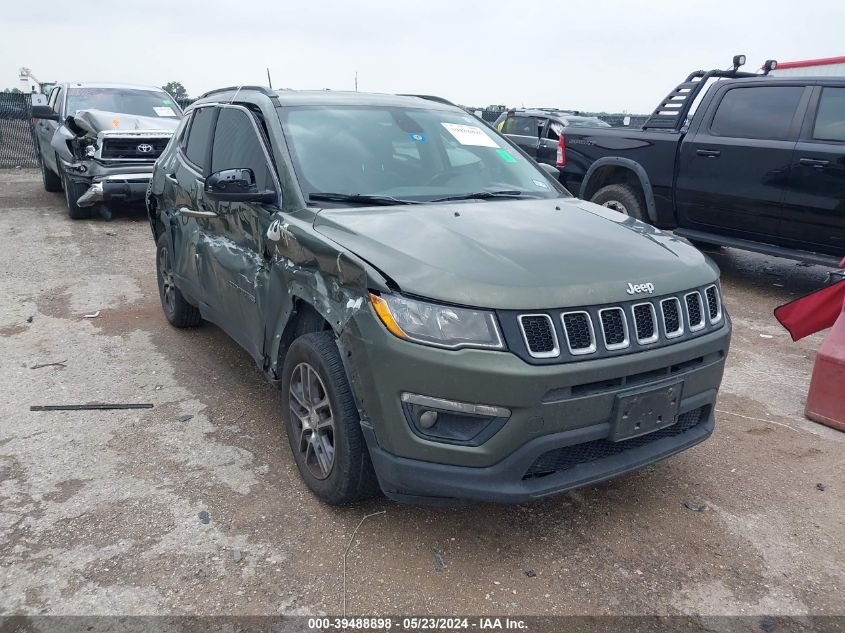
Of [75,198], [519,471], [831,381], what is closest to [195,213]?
[519,471]

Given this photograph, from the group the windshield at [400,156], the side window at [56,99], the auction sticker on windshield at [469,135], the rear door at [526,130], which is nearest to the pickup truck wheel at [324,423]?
the windshield at [400,156]

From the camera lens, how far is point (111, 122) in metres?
9.55

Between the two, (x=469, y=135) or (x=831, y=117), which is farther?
(x=831, y=117)

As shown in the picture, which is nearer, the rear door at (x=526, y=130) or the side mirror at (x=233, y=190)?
the side mirror at (x=233, y=190)

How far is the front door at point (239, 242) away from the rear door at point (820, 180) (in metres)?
4.90

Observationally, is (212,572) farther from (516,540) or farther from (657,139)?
(657,139)

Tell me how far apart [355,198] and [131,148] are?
24.5 feet

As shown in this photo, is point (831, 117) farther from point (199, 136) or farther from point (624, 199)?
point (199, 136)

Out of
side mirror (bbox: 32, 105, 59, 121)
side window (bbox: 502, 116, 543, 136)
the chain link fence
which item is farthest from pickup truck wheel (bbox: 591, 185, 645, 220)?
the chain link fence

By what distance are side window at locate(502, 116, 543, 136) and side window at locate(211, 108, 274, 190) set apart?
9.82 metres

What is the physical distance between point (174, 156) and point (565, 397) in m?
3.77

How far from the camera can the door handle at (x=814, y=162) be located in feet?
19.4

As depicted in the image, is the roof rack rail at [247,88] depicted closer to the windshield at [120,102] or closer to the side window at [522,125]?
the windshield at [120,102]

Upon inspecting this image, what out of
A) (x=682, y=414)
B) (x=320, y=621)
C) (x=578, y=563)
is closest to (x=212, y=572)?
(x=320, y=621)
